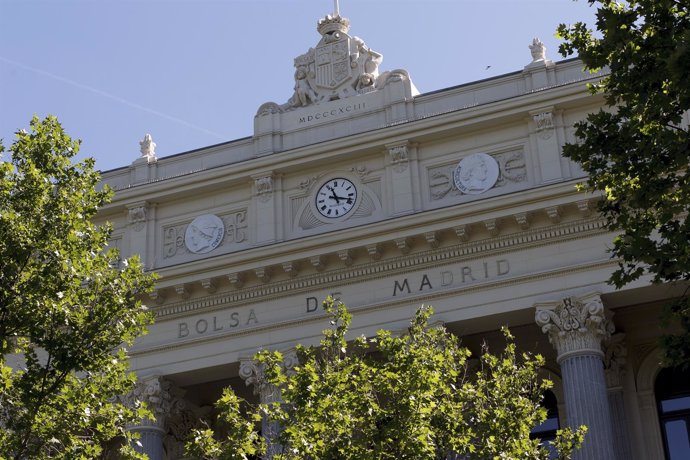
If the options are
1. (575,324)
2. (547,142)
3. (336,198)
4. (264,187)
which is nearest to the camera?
(575,324)

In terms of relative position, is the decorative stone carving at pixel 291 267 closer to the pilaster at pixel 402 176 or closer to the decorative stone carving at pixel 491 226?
the pilaster at pixel 402 176

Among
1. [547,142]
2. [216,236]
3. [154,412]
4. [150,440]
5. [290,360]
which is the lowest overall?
[150,440]

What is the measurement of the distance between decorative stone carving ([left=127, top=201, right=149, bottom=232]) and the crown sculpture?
443cm

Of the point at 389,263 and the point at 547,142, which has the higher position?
the point at 547,142

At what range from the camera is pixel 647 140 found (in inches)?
787

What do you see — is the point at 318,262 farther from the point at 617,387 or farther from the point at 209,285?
the point at 617,387

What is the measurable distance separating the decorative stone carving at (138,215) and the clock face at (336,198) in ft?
17.8

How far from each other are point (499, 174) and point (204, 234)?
29.1 ft

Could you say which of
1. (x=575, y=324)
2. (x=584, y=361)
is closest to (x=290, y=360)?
(x=575, y=324)

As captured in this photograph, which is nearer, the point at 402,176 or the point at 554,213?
the point at 554,213

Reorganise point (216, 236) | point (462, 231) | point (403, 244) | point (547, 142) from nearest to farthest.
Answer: point (462, 231) → point (403, 244) → point (547, 142) → point (216, 236)

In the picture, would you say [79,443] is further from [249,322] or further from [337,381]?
[249,322]

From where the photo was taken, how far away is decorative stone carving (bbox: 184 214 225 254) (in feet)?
127

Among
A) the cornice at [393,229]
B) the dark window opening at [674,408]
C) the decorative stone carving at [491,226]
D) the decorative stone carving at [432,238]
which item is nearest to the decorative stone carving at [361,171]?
the cornice at [393,229]
